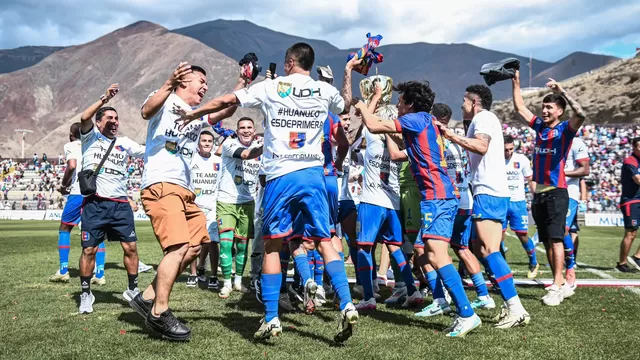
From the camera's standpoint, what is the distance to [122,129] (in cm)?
11938

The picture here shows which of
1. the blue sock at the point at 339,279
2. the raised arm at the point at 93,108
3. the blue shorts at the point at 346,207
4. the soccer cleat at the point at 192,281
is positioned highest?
the raised arm at the point at 93,108

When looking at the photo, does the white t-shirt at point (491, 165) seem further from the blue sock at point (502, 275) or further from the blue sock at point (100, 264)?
the blue sock at point (100, 264)

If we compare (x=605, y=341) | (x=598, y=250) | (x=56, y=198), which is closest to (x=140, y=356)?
(x=605, y=341)

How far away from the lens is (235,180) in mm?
7773

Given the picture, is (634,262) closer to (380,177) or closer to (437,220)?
(380,177)

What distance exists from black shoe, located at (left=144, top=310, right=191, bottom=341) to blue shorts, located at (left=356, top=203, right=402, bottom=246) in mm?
2313

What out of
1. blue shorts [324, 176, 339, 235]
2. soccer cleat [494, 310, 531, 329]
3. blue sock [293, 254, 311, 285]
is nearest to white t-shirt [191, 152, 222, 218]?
blue shorts [324, 176, 339, 235]

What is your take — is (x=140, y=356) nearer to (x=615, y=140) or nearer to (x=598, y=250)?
(x=598, y=250)

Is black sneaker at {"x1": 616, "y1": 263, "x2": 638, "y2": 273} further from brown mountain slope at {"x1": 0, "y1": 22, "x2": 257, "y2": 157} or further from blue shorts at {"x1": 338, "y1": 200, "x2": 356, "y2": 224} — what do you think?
brown mountain slope at {"x1": 0, "y1": 22, "x2": 257, "y2": 157}

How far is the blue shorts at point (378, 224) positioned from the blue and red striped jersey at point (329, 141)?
65 centimetres

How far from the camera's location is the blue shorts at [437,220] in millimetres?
4934

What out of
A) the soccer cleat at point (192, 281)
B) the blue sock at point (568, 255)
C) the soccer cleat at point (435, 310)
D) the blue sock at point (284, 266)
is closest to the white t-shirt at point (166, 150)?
the blue sock at point (284, 266)

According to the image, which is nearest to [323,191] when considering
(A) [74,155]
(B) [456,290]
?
(B) [456,290]

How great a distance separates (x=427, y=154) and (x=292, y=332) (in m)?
2.10
